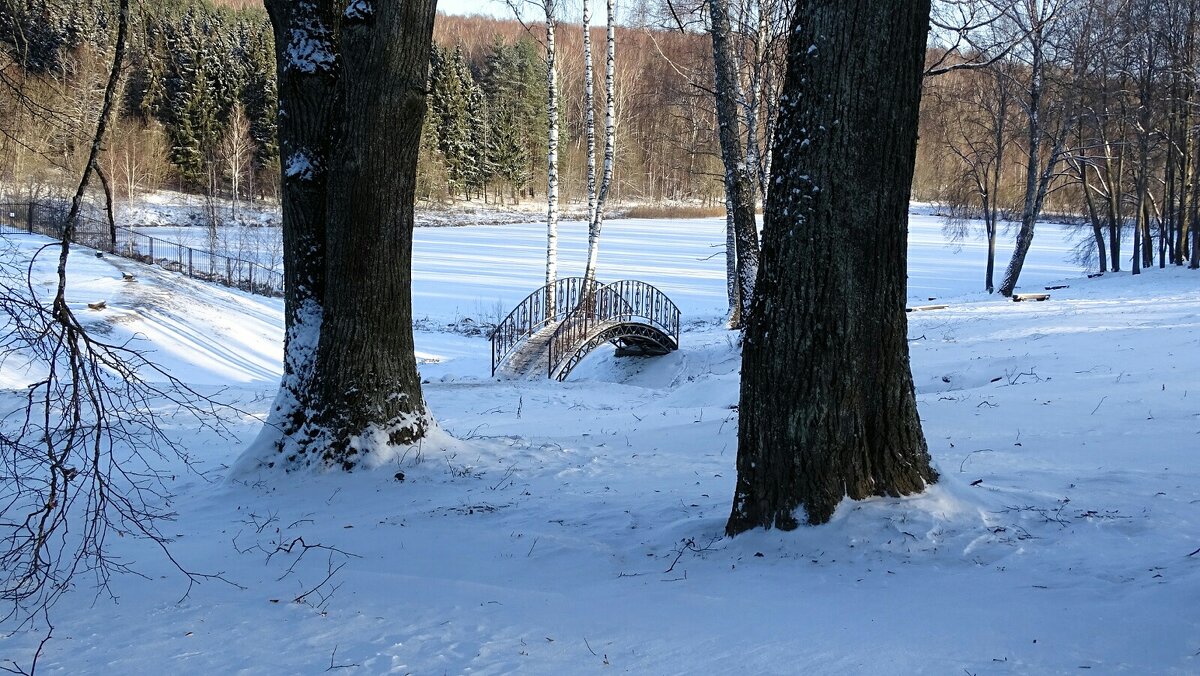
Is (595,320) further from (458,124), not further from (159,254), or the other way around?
(458,124)

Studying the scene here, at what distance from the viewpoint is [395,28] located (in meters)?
5.66

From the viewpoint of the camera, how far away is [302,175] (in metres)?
5.93

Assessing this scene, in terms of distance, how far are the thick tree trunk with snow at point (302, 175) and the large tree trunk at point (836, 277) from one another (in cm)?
359

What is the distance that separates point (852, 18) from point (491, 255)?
33703mm

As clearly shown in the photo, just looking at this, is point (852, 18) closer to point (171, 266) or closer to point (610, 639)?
point (610, 639)

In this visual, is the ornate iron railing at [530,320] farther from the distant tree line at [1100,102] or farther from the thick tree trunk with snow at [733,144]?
the distant tree line at [1100,102]

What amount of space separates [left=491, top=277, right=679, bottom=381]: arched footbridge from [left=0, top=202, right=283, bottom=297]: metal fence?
15.4 metres

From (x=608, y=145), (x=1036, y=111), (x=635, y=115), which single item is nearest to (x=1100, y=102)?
(x=1036, y=111)

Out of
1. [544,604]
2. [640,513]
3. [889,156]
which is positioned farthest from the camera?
[640,513]

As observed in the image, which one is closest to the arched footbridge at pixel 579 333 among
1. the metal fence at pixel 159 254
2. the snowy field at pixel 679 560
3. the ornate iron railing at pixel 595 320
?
the ornate iron railing at pixel 595 320

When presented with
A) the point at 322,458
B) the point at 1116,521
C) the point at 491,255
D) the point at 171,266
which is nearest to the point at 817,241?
the point at 1116,521

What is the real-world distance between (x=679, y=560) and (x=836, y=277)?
60.9 inches

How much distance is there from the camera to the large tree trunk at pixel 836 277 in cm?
361

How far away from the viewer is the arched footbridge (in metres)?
13.9
